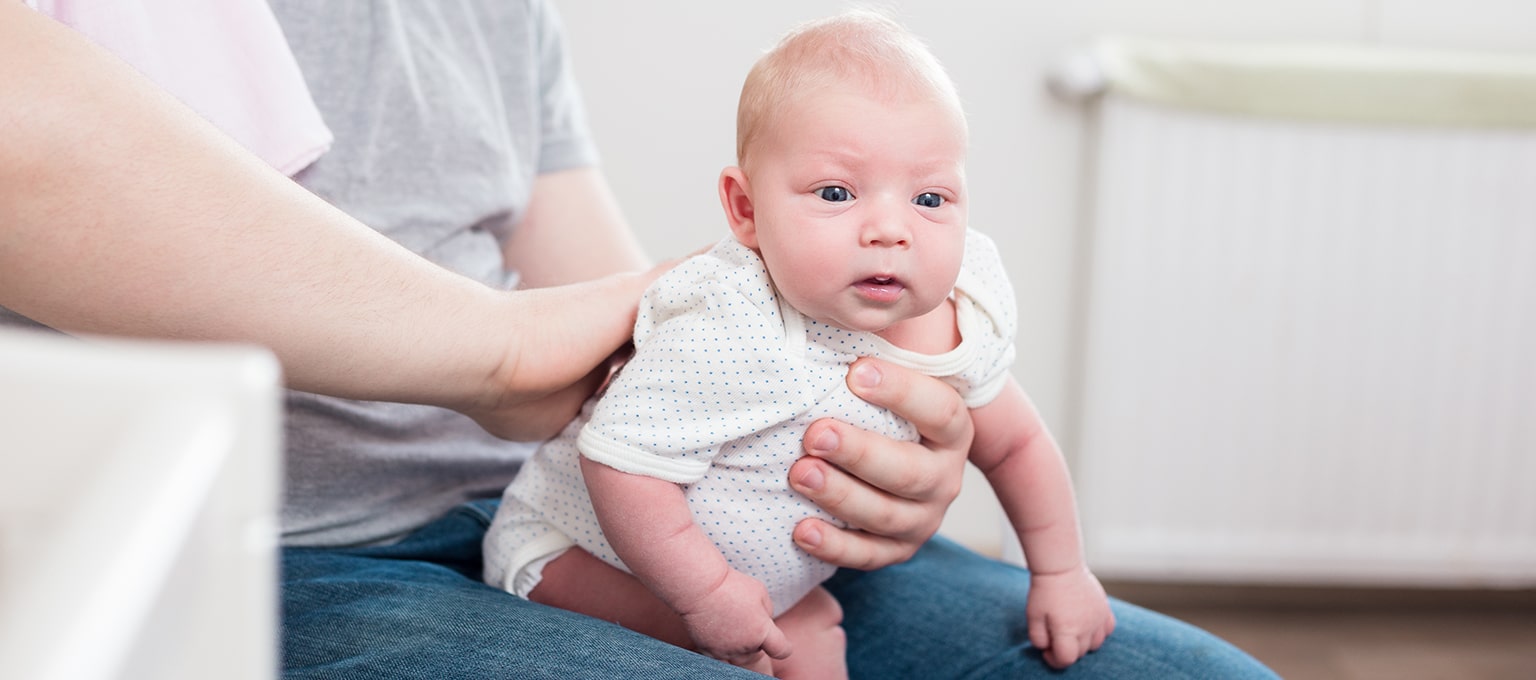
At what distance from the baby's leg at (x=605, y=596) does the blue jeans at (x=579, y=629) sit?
47 mm

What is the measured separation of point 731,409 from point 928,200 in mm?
165

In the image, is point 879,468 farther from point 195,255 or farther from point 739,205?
point 195,255

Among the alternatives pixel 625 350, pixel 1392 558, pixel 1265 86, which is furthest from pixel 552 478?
pixel 1392 558

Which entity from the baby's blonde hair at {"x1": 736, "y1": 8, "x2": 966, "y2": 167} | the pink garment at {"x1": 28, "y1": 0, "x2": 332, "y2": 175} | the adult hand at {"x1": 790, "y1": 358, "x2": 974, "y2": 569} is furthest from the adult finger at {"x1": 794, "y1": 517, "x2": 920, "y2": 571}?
the pink garment at {"x1": 28, "y1": 0, "x2": 332, "y2": 175}

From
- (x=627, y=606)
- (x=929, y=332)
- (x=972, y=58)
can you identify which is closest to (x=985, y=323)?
(x=929, y=332)

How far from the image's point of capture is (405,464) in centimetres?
85

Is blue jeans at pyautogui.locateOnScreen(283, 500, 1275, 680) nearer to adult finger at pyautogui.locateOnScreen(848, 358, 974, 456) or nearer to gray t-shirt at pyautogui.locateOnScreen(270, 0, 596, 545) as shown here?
gray t-shirt at pyautogui.locateOnScreen(270, 0, 596, 545)

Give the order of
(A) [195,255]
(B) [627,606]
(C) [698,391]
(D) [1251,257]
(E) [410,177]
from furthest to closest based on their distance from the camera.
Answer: (D) [1251,257]
(E) [410,177]
(B) [627,606]
(C) [698,391]
(A) [195,255]

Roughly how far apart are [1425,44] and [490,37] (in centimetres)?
136

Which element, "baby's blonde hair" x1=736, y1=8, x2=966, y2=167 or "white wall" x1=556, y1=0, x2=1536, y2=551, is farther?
"white wall" x1=556, y1=0, x2=1536, y2=551

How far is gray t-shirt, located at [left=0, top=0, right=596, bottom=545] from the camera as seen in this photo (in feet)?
2.68

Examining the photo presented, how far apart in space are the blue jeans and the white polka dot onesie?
0.07 m

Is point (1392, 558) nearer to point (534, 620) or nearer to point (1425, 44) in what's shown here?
point (1425, 44)

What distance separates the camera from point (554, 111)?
3.39 feet
